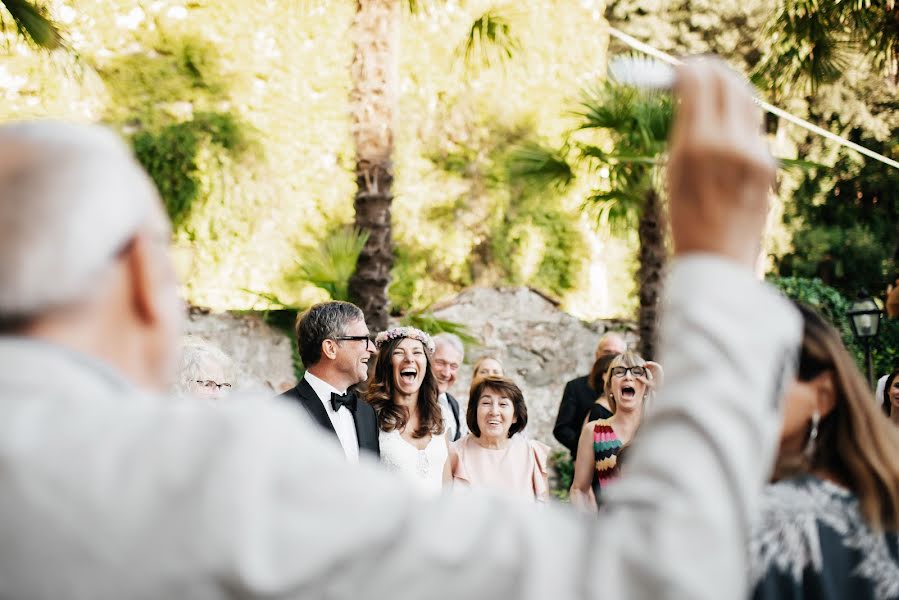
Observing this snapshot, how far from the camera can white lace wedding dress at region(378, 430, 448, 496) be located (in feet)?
18.8

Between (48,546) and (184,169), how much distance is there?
16.2 m

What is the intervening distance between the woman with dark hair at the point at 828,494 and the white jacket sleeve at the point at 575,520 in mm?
1339

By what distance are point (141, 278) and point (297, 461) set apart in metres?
0.25

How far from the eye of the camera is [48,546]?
0.85 m

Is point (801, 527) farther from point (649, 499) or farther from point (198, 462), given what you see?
point (198, 462)

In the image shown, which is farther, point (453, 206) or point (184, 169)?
point (453, 206)

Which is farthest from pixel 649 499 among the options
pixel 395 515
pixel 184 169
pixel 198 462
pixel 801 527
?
pixel 184 169

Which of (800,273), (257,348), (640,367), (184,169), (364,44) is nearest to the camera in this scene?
(640,367)

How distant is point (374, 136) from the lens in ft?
34.7

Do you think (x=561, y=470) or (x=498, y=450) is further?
(x=561, y=470)

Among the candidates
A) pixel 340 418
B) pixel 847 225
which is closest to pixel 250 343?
pixel 340 418

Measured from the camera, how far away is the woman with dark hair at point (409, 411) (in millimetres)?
5816

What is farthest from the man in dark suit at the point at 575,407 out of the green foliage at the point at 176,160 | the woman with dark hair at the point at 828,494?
the green foliage at the point at 176,160

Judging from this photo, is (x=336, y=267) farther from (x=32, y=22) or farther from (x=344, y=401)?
(x=344, y=401)
